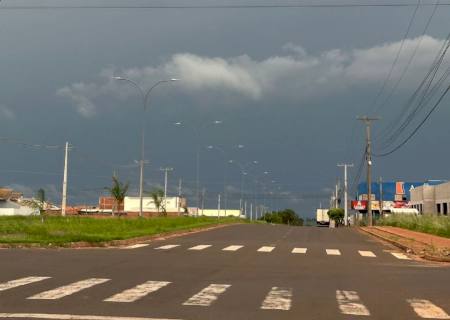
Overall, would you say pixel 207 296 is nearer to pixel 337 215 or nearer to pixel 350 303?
pixel 350 303

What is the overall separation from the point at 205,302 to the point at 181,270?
19.6ft

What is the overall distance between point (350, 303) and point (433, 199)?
82768 millimetres

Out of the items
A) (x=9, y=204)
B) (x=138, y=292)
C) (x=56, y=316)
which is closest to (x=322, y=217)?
(x=9, y=204)

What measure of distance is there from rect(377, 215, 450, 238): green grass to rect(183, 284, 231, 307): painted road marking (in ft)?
91.9

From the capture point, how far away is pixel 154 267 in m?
17.7

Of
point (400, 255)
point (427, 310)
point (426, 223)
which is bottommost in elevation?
point (427, 310)

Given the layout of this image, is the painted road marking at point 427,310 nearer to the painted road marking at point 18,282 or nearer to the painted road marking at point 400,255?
the painted road marking at point 18,282

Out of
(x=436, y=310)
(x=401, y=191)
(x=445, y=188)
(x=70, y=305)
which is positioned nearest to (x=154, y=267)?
(x=70, y=305)

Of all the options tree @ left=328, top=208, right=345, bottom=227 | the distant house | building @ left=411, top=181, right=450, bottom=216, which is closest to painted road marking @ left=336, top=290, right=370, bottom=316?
building @ left=411, top=181, right=450, bottom=216

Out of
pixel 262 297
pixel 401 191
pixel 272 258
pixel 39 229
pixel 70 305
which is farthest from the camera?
pixel 401 191

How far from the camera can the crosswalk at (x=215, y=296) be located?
35.4 feet

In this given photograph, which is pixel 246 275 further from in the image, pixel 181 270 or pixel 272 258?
pixel 272 258

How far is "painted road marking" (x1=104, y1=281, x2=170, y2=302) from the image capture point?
448 inches

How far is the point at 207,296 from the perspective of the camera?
12.0m
